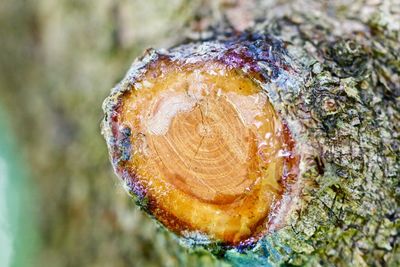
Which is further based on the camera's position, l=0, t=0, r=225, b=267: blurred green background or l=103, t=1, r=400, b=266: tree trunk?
l=0, t=0, r=225, b=267: blurred green background

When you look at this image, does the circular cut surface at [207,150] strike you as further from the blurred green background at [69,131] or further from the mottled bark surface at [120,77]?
the blurred green background at [69,131]

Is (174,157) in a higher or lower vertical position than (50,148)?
higher

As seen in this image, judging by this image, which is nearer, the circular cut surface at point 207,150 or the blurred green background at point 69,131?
the circular cut surface at point 207,150

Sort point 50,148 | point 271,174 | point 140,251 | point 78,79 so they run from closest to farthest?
point 271,174 < point 140,251 < point 78,79 < point 50,148

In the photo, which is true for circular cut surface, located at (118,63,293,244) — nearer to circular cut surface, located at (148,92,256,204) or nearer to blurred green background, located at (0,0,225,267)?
circular cut surface, located at (148,92,256,204)

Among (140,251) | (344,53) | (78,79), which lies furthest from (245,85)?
(78,79)

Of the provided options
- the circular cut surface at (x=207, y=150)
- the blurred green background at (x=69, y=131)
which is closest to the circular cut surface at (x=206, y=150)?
the circular cut surface at (x=207, y=150)

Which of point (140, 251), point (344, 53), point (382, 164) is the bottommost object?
point (140, 251)

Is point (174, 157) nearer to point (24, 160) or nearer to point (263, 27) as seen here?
point (263, 27)

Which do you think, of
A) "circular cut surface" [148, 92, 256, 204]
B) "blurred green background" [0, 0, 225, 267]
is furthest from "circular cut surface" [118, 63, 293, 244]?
"blurred green background" [0, 0, 225, 267]
